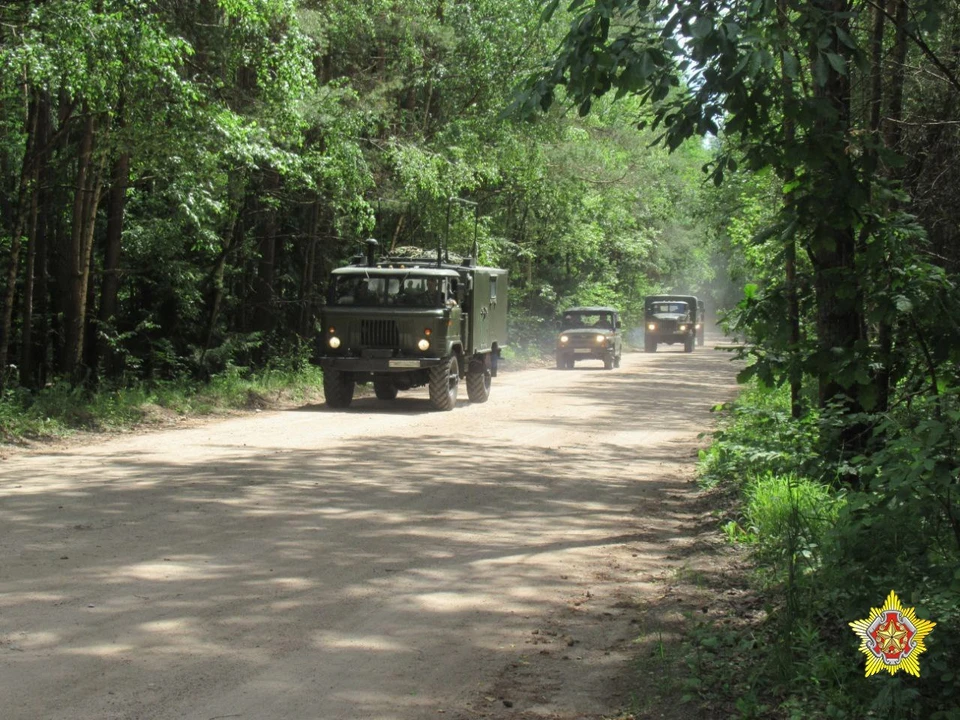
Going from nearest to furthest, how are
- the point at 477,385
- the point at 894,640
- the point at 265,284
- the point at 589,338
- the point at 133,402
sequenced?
the point at 894,640, the point at 133,402, the point at 477,385, the point at 265,284, the point at 589,338

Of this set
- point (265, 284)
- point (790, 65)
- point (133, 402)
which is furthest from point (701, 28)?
point (265, 284)

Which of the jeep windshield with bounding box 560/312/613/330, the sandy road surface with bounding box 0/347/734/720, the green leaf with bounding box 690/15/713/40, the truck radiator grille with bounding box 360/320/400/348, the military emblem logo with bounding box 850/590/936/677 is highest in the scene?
the green leaf with bounding box 690/15/713/40

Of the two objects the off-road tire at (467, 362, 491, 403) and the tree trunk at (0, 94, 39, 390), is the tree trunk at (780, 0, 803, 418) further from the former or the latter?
the off-road tire at (467, 362, 491, 403)

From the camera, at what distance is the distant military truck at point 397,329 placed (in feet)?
59.3

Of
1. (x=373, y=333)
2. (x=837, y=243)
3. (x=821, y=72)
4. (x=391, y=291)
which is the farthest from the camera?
(x=391, y=291)

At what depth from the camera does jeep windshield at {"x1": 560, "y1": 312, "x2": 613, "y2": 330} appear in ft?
117

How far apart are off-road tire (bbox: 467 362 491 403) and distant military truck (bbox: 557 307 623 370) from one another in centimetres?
1348

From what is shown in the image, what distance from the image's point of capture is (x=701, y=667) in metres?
5.11

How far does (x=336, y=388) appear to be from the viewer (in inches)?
728

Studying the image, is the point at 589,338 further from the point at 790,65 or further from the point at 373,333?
the point at 790,65

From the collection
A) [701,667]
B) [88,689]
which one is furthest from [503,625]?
[88,689]

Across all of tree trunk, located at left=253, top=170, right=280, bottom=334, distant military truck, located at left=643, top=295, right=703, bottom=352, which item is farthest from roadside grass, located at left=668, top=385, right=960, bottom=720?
distant military truck, located at left=643, top=295, right=703, bottom=352

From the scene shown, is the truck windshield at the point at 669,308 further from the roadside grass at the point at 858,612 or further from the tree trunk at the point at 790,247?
the roadside grass at the point at 858,612

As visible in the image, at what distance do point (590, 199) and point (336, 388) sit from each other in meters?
17.9
